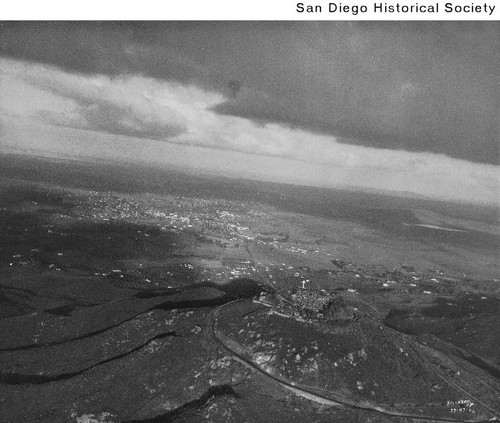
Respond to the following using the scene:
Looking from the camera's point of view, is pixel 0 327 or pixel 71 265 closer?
pixel 0 327

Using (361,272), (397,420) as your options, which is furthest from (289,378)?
(361,272)

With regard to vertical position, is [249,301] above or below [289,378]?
above

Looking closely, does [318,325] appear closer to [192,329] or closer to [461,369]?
[192,329]

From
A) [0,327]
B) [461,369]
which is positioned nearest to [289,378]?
[461,369]

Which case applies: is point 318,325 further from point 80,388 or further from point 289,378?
point 80,388

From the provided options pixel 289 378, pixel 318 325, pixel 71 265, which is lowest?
pixel 71 265

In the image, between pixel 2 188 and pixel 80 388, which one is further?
pixel 2 188

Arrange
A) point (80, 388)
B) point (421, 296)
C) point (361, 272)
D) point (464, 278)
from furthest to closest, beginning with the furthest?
point (464, 278) → point (361, 272) → point (421, 296) → point (80, 388)

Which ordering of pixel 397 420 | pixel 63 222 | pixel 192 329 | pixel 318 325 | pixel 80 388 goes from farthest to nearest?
1. pixel 63 222
2. pixel 192 329
3. pixel 80 388
4. pixel 318 325
5. pixel 397 420

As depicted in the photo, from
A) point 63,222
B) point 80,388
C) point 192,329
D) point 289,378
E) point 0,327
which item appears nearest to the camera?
point 289,378
